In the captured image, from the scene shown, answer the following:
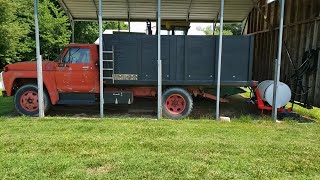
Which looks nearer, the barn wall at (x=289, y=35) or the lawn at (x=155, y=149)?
the lawn at (x=155, y=149)

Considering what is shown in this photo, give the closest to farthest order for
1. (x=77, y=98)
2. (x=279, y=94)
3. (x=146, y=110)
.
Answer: (x=279, y=94)
(x=77, y=98)
(x=146, y=110)

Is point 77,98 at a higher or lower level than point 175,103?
higher

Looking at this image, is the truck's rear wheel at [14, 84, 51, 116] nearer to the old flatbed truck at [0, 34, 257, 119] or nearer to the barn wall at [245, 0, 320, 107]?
the old flatbed truck at [0, 34, 257, 119]

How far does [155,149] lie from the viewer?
6324 millimetres

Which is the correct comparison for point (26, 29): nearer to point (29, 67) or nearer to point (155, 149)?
point (29, 67)

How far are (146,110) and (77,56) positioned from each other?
123 inches

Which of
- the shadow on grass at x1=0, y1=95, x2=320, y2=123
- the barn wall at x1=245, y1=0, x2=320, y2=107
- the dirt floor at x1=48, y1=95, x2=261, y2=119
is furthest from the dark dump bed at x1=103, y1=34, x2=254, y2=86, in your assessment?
the barn wall at x1=245, y1=0, x2=320, y2=107

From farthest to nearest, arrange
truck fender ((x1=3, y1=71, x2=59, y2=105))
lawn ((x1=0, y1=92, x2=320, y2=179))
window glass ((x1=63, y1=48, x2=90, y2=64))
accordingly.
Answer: window glass ((x1=63, y1=48, x2=90, y2=64)), truck fender ((x1=3, y1=71, x2=59, y2=105)), lawn ((x1=0, y1=92, x2=320, y2=179))

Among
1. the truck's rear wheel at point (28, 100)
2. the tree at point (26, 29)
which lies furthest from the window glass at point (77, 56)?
the tree at point (26, 29)

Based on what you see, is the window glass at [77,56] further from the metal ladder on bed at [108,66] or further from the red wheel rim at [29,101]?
the red wheel rim at [29,101]

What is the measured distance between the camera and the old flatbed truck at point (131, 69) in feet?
31.6

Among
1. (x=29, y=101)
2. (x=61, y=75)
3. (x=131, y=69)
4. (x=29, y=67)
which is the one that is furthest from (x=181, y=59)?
(x=29, y=101)


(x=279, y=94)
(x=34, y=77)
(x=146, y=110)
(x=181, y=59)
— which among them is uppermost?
(x=181, y=59)

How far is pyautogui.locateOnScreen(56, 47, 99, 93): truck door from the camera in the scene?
9633 mm
